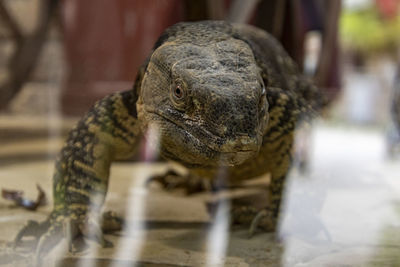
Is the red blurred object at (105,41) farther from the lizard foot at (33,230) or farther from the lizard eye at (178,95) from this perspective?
the lizard foot at (33,230)

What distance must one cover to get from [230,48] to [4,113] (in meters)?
2.48

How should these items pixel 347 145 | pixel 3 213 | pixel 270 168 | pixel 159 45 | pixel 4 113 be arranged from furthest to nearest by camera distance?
pixel 347 145 → pixel 4 113 → pixel 270 168 → pixel 3 213 → pixel 159 45

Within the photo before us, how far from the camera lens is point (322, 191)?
9.87 feet

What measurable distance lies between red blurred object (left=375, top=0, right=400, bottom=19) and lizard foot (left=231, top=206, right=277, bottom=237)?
1.86m

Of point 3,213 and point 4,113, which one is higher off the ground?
point 4,113

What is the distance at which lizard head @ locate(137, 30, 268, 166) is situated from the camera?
5.75 feet

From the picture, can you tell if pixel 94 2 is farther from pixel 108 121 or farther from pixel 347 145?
pixel 347 145

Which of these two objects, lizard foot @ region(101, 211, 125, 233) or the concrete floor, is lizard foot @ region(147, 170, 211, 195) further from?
lizard foot @ region(101, 211, 125, 233)

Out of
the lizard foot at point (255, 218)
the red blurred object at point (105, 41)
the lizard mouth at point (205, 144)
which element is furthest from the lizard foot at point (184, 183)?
the lizard mouth at point (205, 144)

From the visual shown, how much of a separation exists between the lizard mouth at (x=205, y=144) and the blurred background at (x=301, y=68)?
0.46 metres

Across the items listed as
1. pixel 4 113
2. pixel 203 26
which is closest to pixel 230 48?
pixel 203 26

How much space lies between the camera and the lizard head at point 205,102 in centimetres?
175

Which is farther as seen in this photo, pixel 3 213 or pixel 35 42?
pixel 35 42

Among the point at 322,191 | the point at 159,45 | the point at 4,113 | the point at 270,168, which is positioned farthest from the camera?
the point at 4,113
